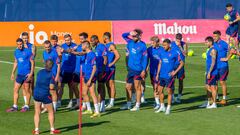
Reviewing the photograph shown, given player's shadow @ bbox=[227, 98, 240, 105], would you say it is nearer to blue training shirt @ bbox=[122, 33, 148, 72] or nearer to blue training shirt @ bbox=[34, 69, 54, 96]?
blue training shirt @ bbox=[122, 33, 148, 72]

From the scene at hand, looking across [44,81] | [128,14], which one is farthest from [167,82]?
[128,14]

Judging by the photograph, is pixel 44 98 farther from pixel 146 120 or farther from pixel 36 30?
pixel 36 30

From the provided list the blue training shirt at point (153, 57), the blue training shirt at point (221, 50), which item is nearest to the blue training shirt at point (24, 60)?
the blue training shirt at point (153, 57)

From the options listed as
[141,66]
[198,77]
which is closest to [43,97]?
[141,66]

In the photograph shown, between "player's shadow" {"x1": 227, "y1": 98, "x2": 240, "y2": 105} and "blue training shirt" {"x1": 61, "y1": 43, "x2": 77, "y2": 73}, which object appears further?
"player's shadow" {"x1": 227, "y1": 98, "x2": 240, "y2": 105}

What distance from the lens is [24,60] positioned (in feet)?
75.6

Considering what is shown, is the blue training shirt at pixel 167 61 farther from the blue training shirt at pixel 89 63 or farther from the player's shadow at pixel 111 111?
the blue training shirt at pixel 89 63

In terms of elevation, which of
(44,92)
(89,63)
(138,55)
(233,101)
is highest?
(138,55)

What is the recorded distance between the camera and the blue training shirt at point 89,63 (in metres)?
21.8

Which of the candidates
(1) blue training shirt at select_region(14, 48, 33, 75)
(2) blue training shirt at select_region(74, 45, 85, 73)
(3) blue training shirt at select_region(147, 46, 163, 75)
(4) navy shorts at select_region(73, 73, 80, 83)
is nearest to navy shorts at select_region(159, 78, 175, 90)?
(3) blue training shirt at select_region(147, 46, 163, 75)

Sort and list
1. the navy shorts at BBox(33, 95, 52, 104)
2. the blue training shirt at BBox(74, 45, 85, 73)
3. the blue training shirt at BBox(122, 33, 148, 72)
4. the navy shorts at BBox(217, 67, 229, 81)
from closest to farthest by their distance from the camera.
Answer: the navy shorts at BBox(33, 95, 52, 104), the blue training shirt at BBox(74, 45, 85, 73), the blue training shirt at BBox(122, 33, 148, 72), the navy shorts at BBox(217, 67, 229, 81)

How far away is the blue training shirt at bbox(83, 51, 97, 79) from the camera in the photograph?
71.6 ft

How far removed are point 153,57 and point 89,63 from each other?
2951mm

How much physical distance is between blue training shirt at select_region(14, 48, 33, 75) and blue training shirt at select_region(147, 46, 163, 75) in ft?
12.0
